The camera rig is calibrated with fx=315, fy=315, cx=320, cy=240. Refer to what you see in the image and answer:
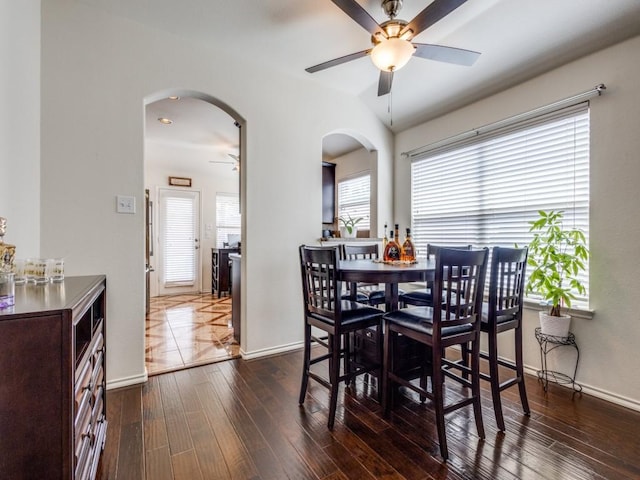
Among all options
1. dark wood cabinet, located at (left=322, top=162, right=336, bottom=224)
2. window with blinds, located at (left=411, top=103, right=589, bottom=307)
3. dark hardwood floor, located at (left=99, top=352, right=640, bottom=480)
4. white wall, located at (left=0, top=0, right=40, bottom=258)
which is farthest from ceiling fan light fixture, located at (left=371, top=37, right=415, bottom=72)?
dark wood cabinet, located at (left=322, top=162, right=336, bottom=224)

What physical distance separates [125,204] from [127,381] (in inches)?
51.0

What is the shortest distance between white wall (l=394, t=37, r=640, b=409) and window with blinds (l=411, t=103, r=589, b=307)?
0.10 metres

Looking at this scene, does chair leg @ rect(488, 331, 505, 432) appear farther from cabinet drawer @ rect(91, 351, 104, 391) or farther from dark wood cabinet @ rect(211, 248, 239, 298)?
dark wood cabinet @ rect(211, 248, 239, 298)

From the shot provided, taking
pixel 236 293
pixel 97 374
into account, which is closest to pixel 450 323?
pixel 97 374

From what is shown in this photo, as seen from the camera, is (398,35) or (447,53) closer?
(398,35)

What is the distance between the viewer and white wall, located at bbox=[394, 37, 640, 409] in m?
2.04

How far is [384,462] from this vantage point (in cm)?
152

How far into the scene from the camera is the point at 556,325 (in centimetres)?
226

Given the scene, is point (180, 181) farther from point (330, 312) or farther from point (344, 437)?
point (344, 437)

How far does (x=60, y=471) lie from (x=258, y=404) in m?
1.27

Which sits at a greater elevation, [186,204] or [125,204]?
[186,204]

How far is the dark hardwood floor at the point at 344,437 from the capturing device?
57.9 inches

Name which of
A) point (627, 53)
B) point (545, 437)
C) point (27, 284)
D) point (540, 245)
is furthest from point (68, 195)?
point (627, 53)

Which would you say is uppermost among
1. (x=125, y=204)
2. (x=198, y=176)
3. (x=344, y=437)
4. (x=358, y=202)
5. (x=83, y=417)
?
(x=198, y=176)
